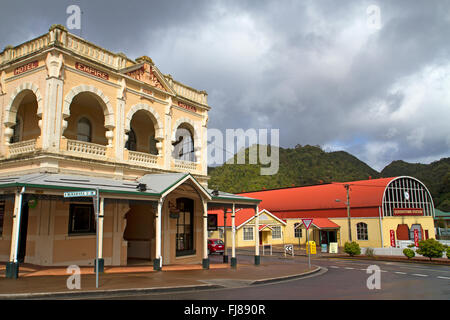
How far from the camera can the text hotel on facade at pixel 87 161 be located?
48.8ft

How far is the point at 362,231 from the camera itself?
42.9m

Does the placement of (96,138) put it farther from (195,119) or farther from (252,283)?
(252,283)

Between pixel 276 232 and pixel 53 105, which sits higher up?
pixel 53 105

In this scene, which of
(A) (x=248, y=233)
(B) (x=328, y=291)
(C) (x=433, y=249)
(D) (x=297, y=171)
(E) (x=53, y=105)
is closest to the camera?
(B) (x=328, y=291)

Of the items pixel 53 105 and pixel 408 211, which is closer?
pixel 53 105

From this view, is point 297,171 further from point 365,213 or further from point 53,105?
point 53,105

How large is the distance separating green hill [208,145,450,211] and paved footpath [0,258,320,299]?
68.0 metres

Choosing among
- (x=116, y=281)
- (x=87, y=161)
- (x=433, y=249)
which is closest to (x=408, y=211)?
(x=433, y=249)

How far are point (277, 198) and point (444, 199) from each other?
51.4 meters

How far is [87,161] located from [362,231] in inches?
1388

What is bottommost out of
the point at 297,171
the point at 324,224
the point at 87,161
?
the point at 324,224

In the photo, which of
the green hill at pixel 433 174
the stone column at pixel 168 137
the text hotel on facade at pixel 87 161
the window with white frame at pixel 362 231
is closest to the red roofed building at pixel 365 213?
the window with white frame at pixel 362 231

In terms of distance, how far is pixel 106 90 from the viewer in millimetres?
17938

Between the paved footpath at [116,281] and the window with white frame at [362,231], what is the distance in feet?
95.5
